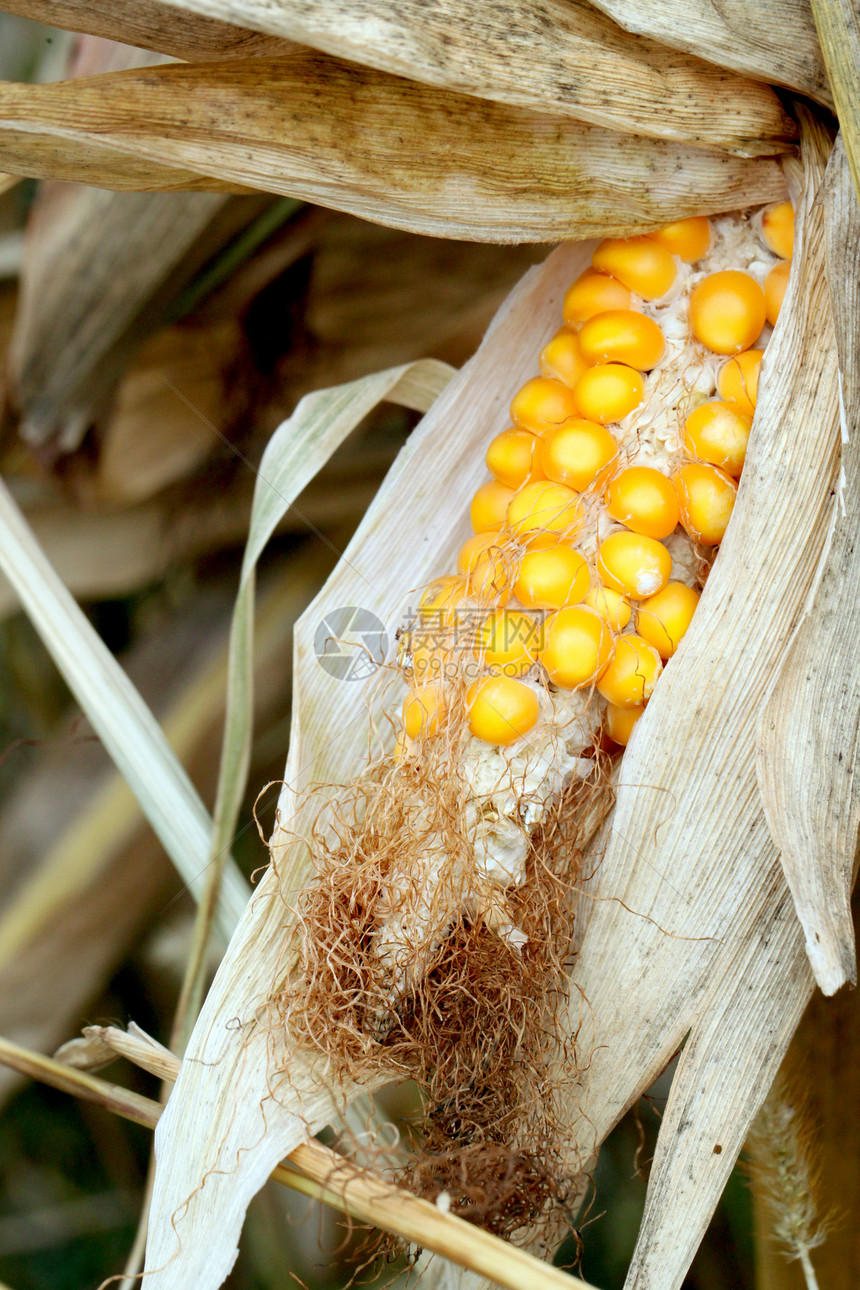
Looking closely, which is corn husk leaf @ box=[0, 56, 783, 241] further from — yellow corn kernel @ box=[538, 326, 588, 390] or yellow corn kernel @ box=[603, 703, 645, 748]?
yellow corn kernel @ box=[603, 703, 645, 748]

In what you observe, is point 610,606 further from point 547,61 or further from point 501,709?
point 547,61

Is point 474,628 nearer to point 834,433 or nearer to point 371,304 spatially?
point 834,433

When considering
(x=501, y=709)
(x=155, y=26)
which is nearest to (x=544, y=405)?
(x=501, y=709)

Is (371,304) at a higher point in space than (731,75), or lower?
lower

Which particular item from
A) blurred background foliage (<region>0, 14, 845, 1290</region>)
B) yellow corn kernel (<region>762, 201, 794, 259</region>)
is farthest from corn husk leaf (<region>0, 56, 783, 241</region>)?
blurred background foliage (<region>0, 14, 845, 1290</region>)

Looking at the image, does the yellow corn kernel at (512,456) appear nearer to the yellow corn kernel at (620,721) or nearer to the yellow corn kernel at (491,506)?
the yellow corn kernel at (491,506)

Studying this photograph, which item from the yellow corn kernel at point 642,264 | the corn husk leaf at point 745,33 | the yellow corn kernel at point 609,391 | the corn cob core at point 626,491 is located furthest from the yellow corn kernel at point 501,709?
the corn husk leaf at point 745,33

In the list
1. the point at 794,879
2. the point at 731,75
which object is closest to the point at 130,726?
the point at 794,879
